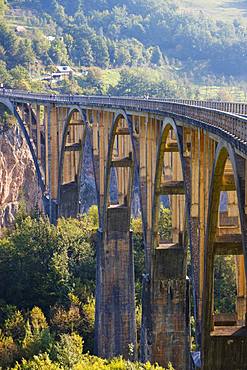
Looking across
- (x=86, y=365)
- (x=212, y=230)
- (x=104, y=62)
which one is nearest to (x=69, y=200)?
(x=86, y=365)

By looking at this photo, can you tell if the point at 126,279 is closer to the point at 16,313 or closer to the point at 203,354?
the point at 16,313

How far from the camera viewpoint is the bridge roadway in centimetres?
2194

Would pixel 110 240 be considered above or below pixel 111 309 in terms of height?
above

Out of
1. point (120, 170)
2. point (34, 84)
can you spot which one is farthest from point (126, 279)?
point (34, 84)

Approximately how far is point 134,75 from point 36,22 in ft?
180

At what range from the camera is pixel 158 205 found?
110ft

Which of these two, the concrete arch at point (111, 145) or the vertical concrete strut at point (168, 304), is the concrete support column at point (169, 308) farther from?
the concrete arch at point (111, 145)

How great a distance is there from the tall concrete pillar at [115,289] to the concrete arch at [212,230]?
2048 centimetres

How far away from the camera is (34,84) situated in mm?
115375

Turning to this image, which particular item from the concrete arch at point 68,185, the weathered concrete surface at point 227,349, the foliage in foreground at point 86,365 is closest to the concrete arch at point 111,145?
the foliage in foreground at point 86,365

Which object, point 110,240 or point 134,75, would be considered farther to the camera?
point 134,75

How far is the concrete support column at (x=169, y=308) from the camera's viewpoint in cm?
3450

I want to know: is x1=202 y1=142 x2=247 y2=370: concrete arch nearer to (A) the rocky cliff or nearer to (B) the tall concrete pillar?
(B) the tall concrete pillar

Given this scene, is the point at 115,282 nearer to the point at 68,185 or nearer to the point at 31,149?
the point at 68,185
